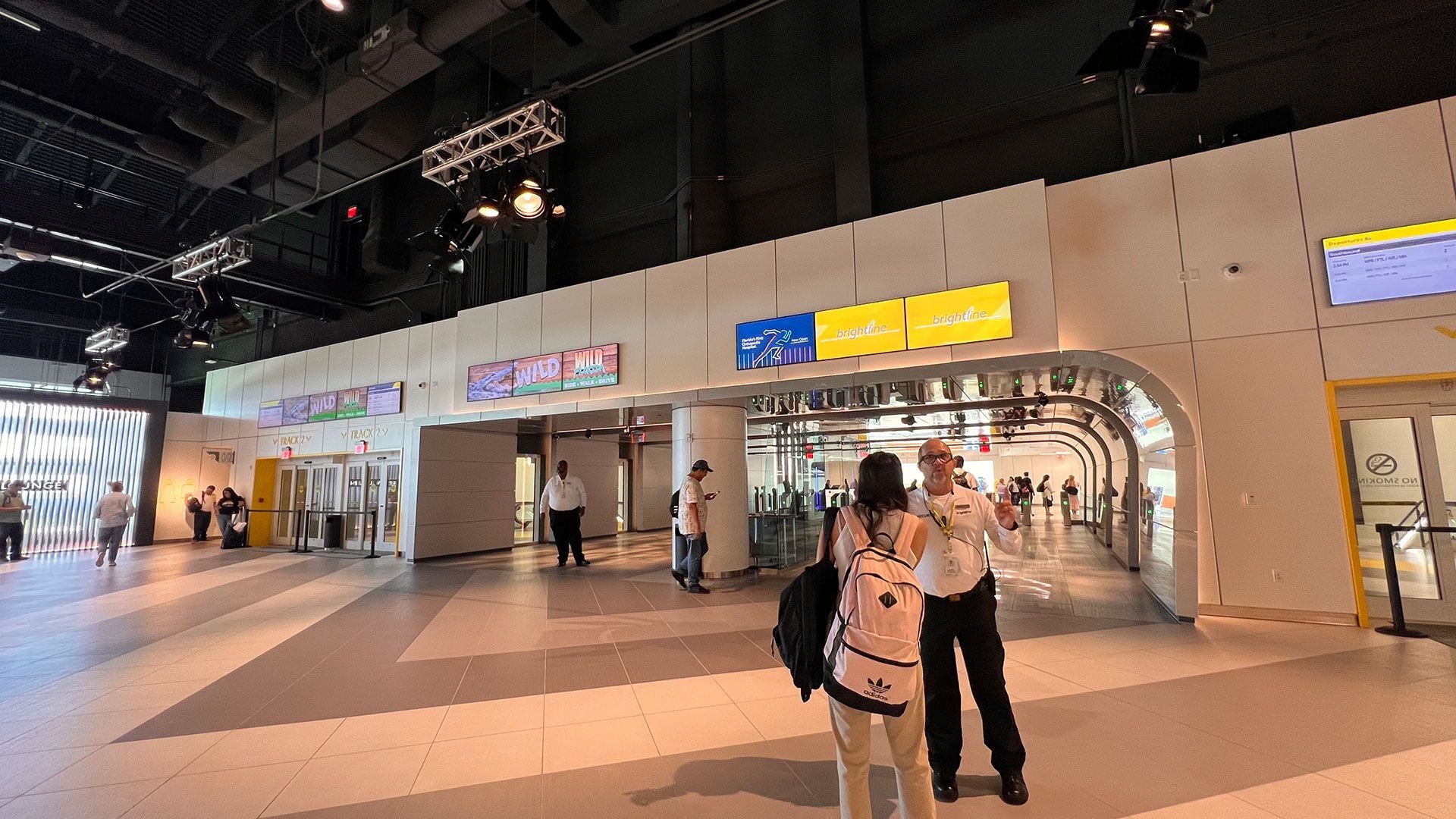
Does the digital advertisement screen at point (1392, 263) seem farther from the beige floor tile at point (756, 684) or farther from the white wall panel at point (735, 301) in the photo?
the beige floor tile at point (756, 684)

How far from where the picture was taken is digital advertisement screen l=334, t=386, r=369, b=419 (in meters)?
12.8

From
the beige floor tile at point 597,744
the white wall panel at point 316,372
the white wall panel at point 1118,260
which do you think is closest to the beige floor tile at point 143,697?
the beige floor tile at point 597,744

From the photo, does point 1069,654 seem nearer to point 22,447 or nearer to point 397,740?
point 397,740

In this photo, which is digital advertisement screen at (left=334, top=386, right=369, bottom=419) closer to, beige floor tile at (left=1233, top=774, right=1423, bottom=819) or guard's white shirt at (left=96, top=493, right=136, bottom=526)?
guard's white shirt at (left=96, top=493, right=136, bottom=526)

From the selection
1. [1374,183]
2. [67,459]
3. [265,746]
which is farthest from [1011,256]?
[67,459]

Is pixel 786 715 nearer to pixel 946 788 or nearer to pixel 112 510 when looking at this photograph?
pixel 946 788

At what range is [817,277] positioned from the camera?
7625 mm

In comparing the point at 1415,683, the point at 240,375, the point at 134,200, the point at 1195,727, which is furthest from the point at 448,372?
the point at 1415,683

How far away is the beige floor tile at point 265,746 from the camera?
9.40 ft

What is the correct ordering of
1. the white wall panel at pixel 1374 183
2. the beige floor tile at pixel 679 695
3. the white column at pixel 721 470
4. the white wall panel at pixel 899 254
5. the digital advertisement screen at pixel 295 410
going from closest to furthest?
1. the beige floor tile at pixel 679 695
2. the white wall panel at pixel 1374 183
3. the white wall panel at pixel 899 254
4. the white column at pixel 721 470
5. the digital advertisement screen at pixel 295 410

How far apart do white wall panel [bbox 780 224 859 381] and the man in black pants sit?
15.8 feet

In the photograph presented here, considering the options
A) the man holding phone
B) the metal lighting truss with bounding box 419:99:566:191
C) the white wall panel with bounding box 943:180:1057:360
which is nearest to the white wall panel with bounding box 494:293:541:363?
the metal lighting truss with bounding box 419:99:566:191

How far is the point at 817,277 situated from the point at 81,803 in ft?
24.3

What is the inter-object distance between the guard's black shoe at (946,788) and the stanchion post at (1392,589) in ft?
17.2
